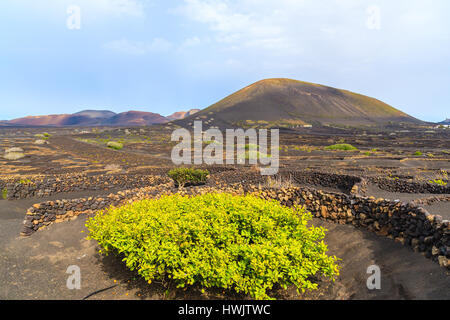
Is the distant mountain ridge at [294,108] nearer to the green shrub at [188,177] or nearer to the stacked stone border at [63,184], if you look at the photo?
the green shrub at [188,177]

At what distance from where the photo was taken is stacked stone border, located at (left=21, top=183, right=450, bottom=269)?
5.99m

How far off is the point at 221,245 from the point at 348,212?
616cm

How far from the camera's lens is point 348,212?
9031 mm

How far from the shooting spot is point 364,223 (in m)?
8.50

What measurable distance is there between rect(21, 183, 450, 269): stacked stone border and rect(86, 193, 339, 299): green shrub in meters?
2.91

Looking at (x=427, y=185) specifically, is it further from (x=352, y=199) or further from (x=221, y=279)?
(x=221, y=279)

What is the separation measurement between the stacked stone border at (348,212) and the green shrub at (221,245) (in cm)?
291

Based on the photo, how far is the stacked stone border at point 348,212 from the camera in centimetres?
599

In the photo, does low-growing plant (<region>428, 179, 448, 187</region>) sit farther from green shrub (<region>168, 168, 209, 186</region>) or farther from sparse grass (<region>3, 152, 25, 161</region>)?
sparse grass (<region>3, 152, 25, 161</region>)

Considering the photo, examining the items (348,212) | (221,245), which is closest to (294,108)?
(348,212)

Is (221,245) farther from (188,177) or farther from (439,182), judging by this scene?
(439,182)

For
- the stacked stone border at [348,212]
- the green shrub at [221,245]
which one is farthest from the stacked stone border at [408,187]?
the green shrub at [221,245]

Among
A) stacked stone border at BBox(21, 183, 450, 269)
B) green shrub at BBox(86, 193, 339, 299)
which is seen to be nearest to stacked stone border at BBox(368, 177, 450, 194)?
stacked stone border at BBox(21, 183, 450, 269)
